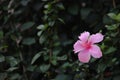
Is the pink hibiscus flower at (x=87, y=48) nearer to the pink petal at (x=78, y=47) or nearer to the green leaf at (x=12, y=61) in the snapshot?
the pink petal at (x=78, y=47)

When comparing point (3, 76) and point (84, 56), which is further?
point (3, 76)

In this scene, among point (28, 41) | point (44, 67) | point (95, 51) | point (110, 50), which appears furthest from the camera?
point (28, 41)

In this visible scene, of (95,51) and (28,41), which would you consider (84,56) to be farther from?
(28,41)

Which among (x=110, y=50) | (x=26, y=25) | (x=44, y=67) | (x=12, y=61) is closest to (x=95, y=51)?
(x=110, y=50)

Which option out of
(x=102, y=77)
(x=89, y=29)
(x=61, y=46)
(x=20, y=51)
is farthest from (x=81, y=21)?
(x=102, y=77)

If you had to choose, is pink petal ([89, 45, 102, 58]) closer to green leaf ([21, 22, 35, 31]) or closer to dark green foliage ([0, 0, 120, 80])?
dark green foliage ([0, 0, 120, 80])

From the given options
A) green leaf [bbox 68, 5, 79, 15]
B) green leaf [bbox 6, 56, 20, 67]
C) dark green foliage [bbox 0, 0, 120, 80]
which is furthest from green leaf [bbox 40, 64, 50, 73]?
green leaf [bbox 68, 5, 79, 15]

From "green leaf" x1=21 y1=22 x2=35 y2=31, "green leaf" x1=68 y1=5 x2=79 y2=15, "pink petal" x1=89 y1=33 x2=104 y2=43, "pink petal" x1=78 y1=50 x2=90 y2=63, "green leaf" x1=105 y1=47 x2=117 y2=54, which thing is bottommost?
"green leaf" x1=21 y1=22 x2=35 y2=31
